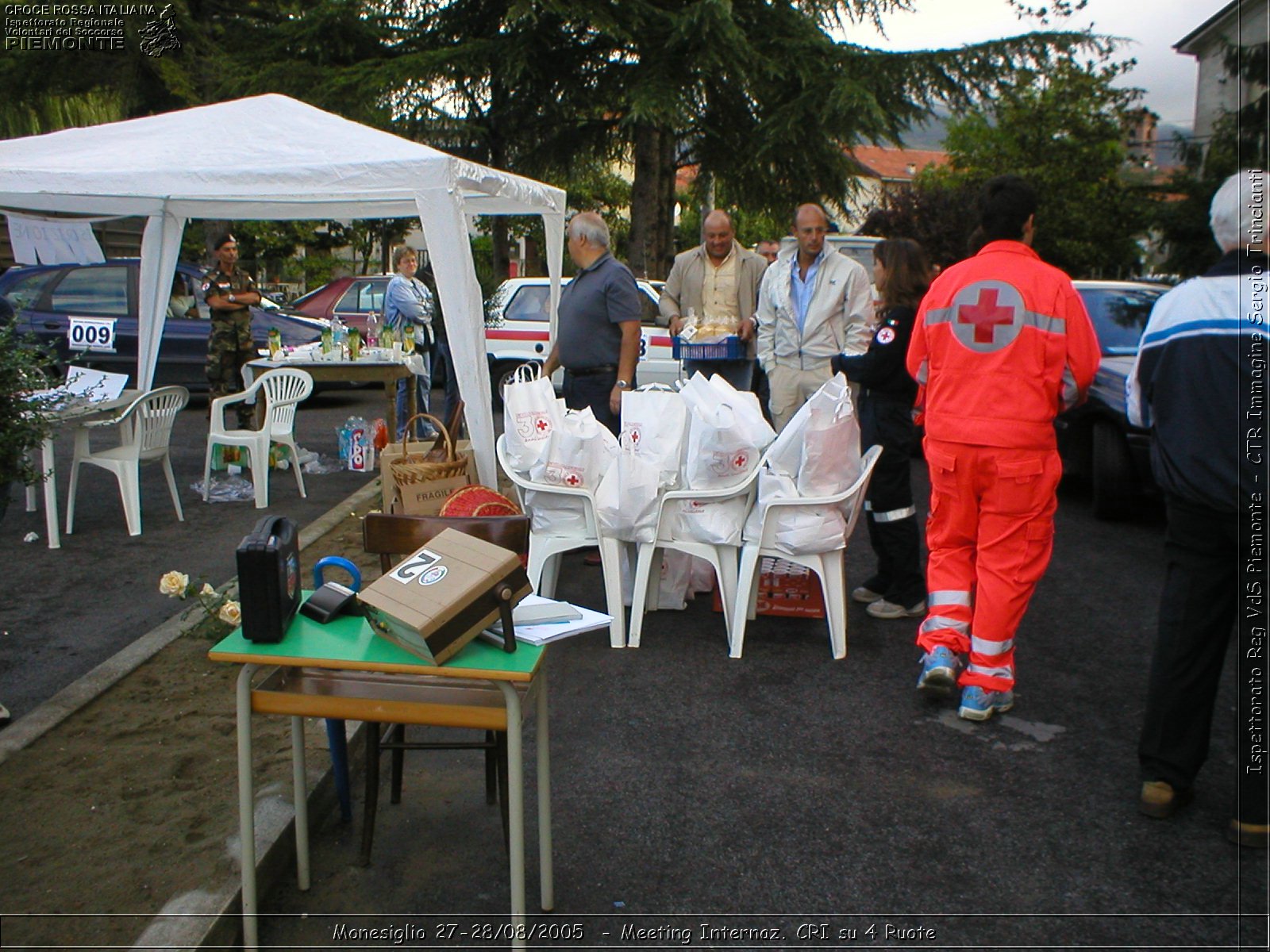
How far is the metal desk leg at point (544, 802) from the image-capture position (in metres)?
2.84

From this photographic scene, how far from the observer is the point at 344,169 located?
6238mm

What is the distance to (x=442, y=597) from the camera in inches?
94.5

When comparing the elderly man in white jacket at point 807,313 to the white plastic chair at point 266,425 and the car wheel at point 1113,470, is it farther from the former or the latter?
the white plastic chair at point 266,425

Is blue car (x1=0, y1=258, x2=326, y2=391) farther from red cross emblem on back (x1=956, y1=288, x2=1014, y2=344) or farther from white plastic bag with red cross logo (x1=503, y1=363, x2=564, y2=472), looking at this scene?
red cross emblem on back (x1=956, y1=288, x2=1014, y2=344)

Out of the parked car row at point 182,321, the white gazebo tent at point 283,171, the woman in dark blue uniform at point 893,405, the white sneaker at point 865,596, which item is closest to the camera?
the woman in dark blue uniform at point 893,405

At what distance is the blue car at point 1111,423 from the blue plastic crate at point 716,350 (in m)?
2.29

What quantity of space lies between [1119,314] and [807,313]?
3643mm

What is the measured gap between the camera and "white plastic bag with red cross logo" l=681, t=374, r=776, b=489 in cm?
475

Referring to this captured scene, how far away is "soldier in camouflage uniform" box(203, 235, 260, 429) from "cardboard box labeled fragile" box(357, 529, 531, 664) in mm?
7509

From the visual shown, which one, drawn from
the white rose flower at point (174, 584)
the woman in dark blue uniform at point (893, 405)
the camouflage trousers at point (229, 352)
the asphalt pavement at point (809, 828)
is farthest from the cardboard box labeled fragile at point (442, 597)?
the camouflage trousers at point (229, 352)

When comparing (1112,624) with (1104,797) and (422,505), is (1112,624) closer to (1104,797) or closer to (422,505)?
(1104,797)

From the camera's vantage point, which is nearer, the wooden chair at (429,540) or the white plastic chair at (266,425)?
the wooden chair at (429,540)

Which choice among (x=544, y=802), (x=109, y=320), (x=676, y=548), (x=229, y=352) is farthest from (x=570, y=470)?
(x=109, y=320)

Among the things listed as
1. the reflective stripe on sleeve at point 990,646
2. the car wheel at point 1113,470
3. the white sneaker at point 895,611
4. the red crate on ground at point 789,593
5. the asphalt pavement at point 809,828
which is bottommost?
the asphalt pavement at point 809,828
